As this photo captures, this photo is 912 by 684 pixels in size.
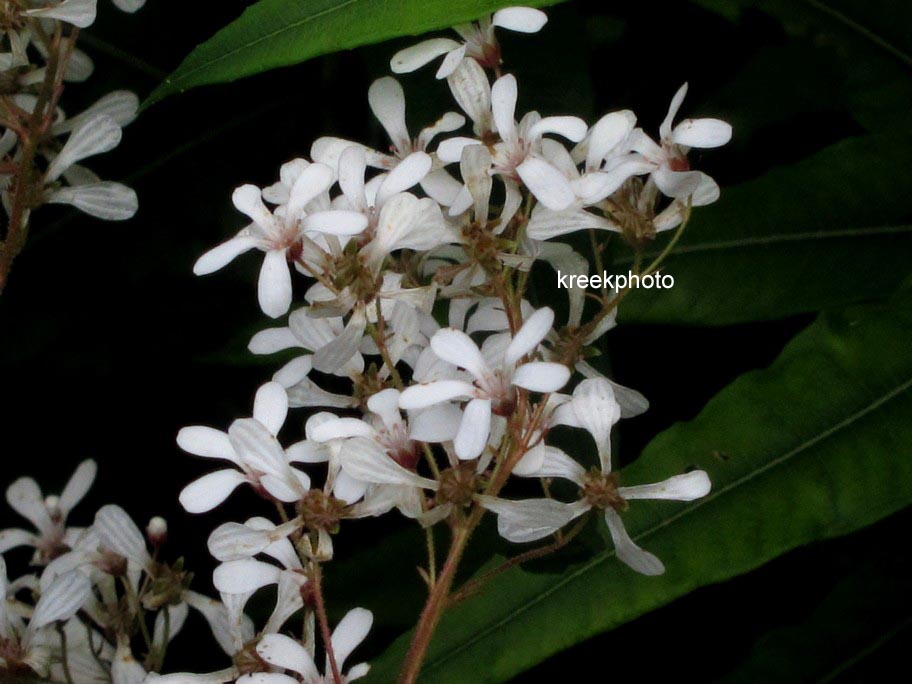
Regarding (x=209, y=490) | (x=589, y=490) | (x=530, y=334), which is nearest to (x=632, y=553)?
(x=589, y=490)

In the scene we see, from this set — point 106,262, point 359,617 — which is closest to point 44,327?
point 106,262

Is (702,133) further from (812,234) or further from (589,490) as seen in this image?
(812,234)

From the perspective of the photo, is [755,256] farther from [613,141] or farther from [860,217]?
[613,141]

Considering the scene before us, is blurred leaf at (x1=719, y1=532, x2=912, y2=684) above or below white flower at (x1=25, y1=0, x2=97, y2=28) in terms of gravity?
below

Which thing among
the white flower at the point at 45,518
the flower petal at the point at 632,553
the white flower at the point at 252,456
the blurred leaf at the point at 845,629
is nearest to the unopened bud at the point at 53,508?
the white flower at the point at 45,518

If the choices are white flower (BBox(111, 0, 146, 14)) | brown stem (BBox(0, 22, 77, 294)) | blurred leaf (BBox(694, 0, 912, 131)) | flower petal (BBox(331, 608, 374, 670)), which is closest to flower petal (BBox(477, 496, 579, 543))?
flower petal (BBox(331, 608, 374, 670))

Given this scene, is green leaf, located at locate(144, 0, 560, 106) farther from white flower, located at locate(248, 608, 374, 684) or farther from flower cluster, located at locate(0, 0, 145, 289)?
white flower, located at locate(248, 608, 374, 684)

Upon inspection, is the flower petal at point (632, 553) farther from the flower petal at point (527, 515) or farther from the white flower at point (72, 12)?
the white flower at point (72, 12)

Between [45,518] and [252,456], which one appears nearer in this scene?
[252,456]
